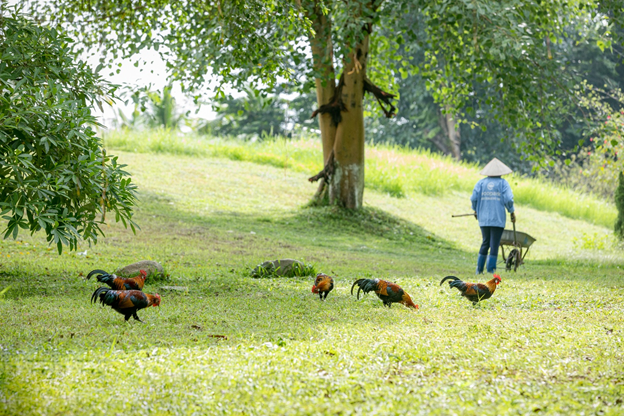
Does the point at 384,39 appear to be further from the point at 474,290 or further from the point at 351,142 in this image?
the point at 474,290

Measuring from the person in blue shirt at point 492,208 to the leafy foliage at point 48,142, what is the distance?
600 cm

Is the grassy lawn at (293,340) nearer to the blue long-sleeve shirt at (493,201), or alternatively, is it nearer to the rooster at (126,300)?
the rooster at (126,300)

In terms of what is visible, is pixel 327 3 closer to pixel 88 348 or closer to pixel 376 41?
pixel 376 41

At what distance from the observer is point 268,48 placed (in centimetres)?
888

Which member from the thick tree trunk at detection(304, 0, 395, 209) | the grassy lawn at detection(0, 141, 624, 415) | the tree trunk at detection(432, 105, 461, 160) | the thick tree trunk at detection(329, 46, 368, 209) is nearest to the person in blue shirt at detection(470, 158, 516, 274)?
the grassy lawn at detection(0, 141, 624, 415)

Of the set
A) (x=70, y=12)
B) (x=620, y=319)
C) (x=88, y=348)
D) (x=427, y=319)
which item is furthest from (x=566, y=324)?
Result: (x=70, y=12)

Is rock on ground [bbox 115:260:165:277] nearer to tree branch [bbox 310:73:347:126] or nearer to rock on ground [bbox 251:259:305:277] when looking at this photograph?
rock on ground [bbox 251:259:305:277]

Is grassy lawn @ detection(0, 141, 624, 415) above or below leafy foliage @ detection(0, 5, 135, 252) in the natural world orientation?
below

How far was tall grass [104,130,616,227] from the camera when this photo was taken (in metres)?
23.0

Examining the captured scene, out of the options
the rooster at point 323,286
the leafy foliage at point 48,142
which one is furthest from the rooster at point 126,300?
the rooster at point 323,286

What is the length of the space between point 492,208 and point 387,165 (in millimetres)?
14164

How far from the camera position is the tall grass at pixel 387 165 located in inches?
906

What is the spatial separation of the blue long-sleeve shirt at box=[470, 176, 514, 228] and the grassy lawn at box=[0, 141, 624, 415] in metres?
0.91

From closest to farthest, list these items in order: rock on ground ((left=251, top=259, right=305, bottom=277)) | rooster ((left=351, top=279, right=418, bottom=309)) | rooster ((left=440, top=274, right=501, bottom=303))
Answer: rooster ((left=351, top=279, right=418, bottom=309))
rooster ((left=440, top=274, right=501, bottom=303))
rock on ground ((left=251, top=259, right=305, bottom=277))
